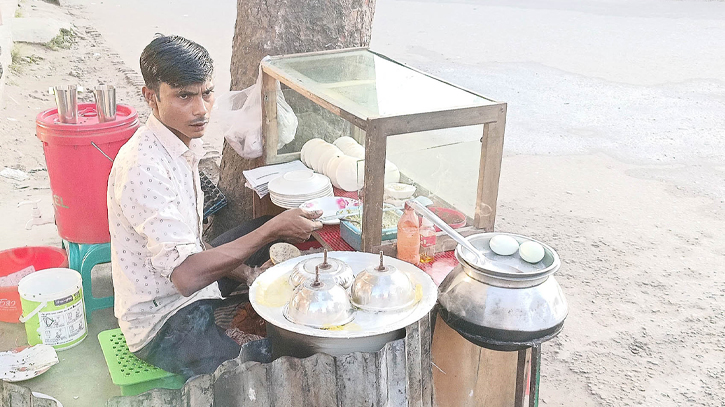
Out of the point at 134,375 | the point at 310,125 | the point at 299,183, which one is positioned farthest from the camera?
the point at 310,125

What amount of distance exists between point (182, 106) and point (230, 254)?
56 centimetres

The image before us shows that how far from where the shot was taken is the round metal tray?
2.01 meters

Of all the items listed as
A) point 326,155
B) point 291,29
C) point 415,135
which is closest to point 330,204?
point 326,155

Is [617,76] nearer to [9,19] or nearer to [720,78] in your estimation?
[720,78]

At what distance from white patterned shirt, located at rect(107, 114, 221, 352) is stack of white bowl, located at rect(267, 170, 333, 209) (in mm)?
569

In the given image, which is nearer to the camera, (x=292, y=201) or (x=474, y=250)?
(x=474, y=250)

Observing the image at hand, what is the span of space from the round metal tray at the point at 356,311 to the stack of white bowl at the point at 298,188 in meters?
0.73

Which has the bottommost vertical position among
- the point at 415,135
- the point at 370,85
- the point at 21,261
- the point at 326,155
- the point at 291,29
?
the point at 21,261

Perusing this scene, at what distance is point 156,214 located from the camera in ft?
7.32

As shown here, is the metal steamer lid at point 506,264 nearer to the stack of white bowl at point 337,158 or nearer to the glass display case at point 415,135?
the glass display case at point 415,135

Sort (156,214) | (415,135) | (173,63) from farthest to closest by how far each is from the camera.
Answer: (415,135)
(173,63)
(156,214)

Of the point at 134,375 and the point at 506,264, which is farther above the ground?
the point at 506,264

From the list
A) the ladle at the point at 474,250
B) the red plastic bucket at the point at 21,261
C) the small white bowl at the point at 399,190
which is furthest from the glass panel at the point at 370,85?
the red plastic bucket at the point at 21,261

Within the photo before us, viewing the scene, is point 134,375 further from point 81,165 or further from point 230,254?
point 81,165
